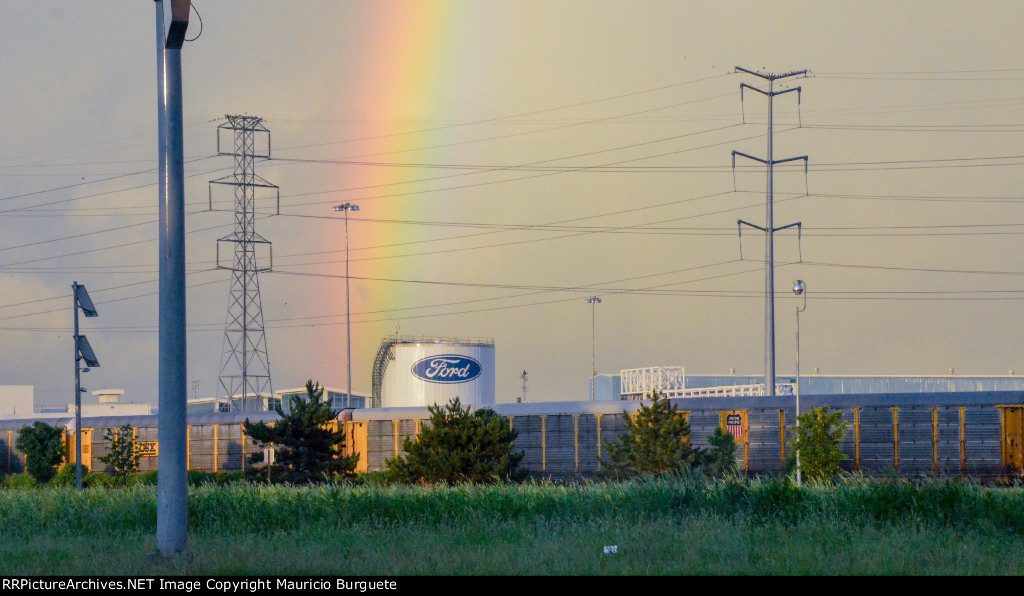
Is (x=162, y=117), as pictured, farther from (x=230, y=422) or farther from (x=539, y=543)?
(x=230, y=422)

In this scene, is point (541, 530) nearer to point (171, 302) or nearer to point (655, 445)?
point (171, 302)

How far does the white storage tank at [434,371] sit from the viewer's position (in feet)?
203

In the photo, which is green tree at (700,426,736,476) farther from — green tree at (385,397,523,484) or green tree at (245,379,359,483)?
green tree at (245,379,359,483)

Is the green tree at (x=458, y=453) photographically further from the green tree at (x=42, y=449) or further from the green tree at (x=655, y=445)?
the green tree at (x=42, y=449)

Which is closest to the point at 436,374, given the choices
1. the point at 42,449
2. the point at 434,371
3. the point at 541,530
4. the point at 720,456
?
the point at 434,371

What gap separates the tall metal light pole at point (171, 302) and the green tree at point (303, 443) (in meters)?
21.6

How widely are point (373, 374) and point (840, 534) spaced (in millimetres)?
52962

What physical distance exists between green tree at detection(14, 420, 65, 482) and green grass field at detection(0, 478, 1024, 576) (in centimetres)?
2759

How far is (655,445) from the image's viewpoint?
99.5 ft

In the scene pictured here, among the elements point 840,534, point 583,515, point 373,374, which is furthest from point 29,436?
point 840,534

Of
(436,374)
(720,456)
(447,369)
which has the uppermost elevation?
(447,369)

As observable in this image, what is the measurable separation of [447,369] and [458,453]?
31.2 m

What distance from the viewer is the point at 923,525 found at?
48.4 ft

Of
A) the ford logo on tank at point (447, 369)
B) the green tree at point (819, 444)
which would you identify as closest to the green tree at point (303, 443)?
the green tree at point (819, 444)
